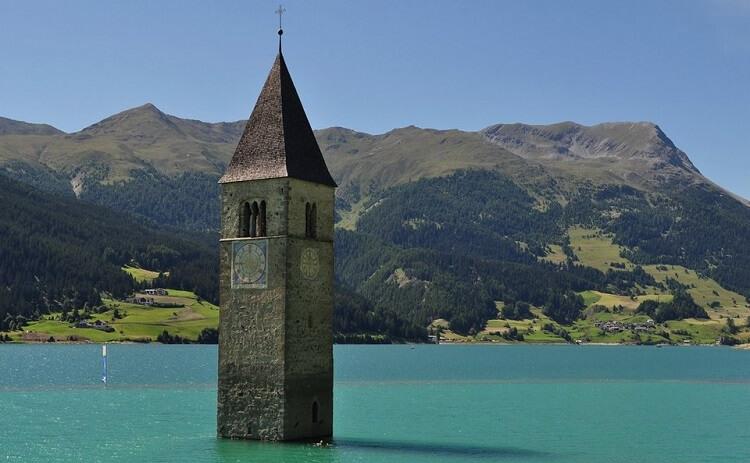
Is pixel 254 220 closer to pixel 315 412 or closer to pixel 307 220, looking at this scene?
pixel 307 220

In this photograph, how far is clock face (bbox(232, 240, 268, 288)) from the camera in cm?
5638

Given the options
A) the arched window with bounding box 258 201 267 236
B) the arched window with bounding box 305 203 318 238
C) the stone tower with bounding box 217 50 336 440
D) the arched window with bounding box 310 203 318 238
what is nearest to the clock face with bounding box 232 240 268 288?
the stone tower with bounding box 217 50 336 440

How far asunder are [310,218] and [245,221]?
3.55m

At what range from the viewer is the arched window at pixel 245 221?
57.7 m

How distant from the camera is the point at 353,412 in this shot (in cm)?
8444

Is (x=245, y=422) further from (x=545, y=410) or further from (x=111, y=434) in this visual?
(x=545, y=410)

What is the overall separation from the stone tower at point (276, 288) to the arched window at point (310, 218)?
55mm

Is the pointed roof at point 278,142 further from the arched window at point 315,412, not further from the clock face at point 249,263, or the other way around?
the arched window at point 315,412

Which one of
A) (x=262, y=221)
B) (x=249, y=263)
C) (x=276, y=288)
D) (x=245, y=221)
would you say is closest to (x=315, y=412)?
(x=276, y=288)

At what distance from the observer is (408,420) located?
79.1 meters

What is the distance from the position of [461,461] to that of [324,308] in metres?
11.0

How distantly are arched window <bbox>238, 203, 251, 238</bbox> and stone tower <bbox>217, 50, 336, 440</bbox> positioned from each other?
0.05 metres

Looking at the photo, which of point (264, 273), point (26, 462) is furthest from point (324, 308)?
point (26, 462)

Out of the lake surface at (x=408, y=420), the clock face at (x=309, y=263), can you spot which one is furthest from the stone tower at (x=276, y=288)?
the lake surface at (x=408, y=420)
